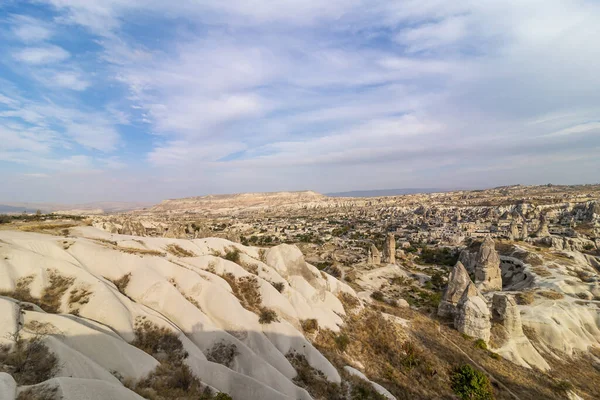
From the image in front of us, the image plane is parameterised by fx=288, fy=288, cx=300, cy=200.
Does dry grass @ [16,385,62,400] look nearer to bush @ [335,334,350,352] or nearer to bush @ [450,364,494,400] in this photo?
bush @ [335,334,350,352]

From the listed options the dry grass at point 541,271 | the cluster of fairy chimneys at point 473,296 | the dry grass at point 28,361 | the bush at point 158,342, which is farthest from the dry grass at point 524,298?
the dry grass at point 28,361

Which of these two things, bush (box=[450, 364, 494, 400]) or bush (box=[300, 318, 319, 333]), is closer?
bush (box=[450, 364, 494, 400])

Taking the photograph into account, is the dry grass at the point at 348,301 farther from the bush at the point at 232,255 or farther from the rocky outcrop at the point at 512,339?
the rocky outcrop at the point at 512,339

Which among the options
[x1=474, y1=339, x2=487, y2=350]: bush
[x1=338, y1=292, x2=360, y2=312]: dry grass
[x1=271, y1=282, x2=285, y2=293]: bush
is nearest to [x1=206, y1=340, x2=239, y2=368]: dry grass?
[x1=271, y1=282, x2=285, y2=293]: bush

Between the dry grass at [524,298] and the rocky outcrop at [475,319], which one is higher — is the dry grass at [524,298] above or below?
below

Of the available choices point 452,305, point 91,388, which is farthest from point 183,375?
point 452,305

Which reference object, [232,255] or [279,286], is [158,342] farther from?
[232,255]

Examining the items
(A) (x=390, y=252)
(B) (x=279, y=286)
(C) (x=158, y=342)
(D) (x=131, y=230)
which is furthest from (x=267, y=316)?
(A) (x=390, y=252)
